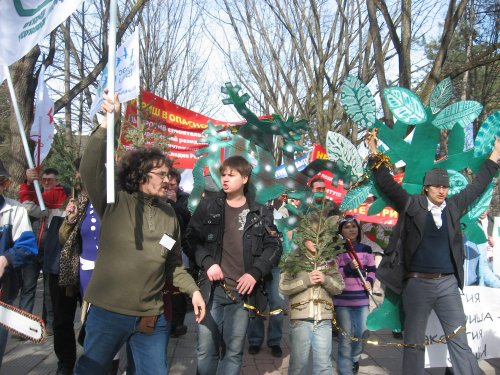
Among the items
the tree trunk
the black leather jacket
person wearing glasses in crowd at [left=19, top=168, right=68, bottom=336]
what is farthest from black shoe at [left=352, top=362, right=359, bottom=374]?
the tree trunk

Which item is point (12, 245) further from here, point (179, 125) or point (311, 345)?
point (179, 125)

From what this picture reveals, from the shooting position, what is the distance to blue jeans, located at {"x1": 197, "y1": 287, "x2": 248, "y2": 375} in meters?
3.66

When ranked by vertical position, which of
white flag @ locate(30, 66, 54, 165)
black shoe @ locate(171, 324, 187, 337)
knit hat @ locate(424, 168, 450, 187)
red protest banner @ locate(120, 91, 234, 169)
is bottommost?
black shoe @ locate(171, 324, 187, 337)

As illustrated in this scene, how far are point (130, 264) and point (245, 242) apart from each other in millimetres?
1027

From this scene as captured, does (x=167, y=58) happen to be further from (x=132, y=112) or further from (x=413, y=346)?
(x=413, y=346)

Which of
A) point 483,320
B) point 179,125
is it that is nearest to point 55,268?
point 483,320

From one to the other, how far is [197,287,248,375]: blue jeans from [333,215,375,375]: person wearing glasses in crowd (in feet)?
3.54

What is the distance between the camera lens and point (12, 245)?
339 cm

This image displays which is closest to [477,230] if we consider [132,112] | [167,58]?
[132,112]

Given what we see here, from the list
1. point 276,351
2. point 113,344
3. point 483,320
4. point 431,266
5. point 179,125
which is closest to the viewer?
point 113,344

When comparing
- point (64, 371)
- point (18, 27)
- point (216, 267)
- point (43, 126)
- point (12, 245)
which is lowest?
point (64, 371)

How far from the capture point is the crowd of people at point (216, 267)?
2953mm

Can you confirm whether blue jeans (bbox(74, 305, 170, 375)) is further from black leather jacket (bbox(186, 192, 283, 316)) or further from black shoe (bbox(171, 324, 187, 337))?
black shoe (bbox(171, 324, 187, 337))

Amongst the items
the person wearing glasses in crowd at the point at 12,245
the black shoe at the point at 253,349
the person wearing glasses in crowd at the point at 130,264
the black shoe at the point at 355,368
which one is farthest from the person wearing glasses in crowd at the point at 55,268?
the black shoe at the point at 355,368
